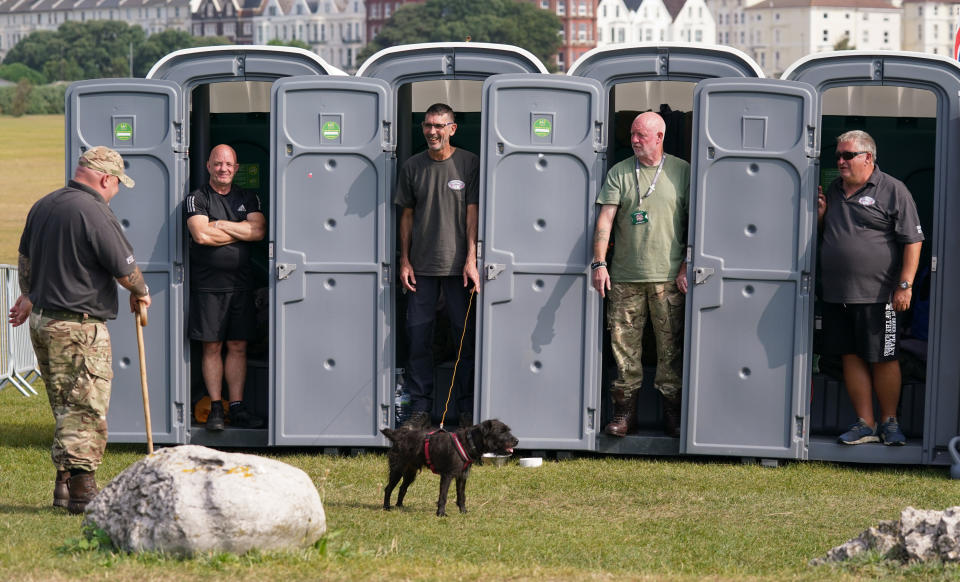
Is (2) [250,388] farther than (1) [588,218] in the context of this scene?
Yes

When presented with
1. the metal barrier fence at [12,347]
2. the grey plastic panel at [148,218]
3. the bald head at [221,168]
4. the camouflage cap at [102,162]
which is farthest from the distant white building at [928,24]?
the camouflage cap at [102,162]

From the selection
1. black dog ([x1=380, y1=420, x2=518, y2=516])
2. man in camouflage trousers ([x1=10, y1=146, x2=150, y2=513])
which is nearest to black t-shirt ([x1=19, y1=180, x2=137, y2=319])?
man in camouflage trousers ([x1=10, y1=146, x2=150, y2=513])

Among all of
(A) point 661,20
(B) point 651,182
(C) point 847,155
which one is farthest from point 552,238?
(A) point 661,20

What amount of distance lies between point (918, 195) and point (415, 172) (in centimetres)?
333

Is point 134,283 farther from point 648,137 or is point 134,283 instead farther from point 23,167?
point 23,167

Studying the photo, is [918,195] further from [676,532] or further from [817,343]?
[676,532]

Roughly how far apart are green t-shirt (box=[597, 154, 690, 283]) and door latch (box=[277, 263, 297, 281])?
1.78m

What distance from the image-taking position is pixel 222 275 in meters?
7.93

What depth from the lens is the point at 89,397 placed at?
6.27 metres

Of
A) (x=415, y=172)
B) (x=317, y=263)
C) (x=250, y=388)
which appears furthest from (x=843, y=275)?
(x=250, y=388)

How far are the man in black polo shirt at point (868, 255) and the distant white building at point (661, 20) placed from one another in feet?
442

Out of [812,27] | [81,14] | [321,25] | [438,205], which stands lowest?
[438,205]

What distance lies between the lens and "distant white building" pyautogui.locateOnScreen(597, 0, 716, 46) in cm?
14088

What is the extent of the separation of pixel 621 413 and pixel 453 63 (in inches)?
88.0
